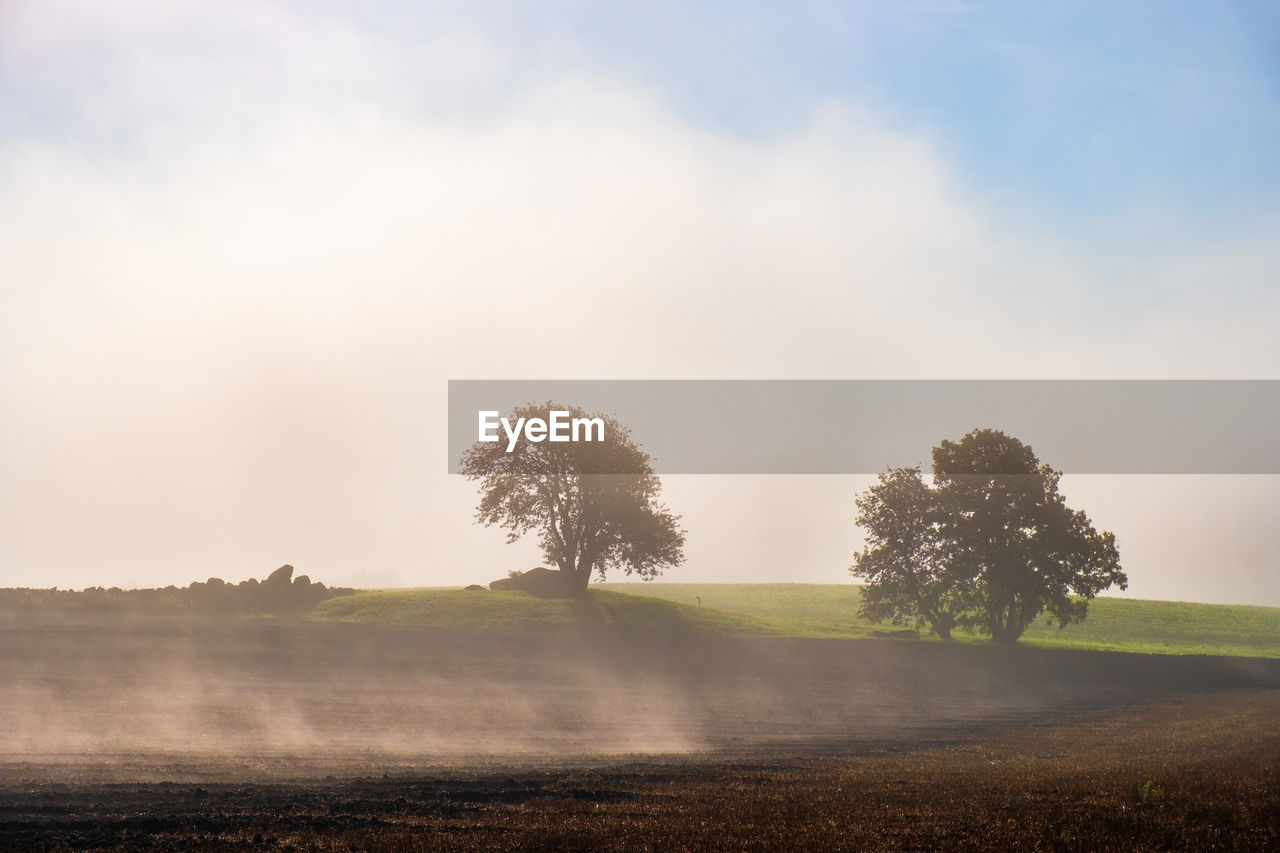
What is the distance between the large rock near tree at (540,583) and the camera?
78.2 m

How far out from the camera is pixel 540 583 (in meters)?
79.1

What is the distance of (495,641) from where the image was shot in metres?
58.5

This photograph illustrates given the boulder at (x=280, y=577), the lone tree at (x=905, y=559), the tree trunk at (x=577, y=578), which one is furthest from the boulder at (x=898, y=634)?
the boulder at (x=280, y=577)

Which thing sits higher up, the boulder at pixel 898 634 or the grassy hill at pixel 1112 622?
the boulder at pixel 898 634

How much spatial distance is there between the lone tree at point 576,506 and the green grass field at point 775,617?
386 centimetres

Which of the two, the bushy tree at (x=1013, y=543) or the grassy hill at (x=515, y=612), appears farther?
the bushy tree at (x=1013, y=543)

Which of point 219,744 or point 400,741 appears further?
point 400,741

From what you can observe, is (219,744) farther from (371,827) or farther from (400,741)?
(371,827)

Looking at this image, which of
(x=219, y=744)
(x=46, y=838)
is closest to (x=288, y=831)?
(x=46, y=838)

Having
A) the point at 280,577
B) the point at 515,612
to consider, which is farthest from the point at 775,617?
the point at 280,577

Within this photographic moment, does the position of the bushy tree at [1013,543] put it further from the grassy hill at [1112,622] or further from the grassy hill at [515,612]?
the grassy hill at [515,612]

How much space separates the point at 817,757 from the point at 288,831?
18278mm

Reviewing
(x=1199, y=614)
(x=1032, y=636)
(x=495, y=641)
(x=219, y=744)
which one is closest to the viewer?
(x=219, y=744)

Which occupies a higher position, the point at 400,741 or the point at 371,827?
the point at 371,827
